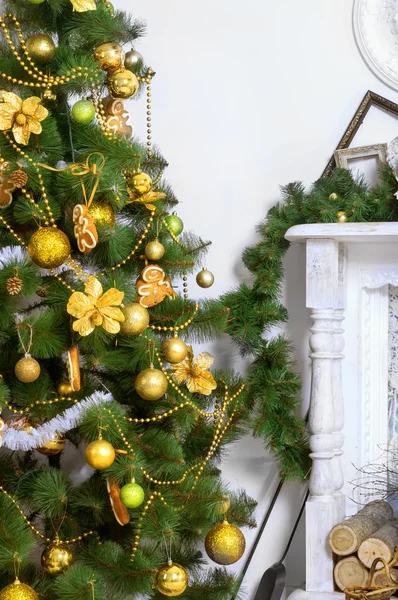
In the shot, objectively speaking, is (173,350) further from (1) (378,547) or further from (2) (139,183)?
(1) (378,547)

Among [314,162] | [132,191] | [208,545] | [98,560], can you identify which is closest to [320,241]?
[314,162]

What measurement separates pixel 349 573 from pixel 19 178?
1.16 m

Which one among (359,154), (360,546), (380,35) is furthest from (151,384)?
(380,35)

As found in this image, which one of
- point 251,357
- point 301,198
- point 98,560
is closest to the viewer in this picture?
point 98,560

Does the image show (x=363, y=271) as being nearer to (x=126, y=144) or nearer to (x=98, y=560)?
(x=126, y=144)

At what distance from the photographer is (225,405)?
192cm

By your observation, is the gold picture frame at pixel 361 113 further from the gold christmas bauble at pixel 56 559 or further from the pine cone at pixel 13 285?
the gold christmas bauble at pixel 56 559

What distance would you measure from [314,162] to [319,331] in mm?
507

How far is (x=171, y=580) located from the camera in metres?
1.64

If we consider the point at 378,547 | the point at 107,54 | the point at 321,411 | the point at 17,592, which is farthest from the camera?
the point at 321,411

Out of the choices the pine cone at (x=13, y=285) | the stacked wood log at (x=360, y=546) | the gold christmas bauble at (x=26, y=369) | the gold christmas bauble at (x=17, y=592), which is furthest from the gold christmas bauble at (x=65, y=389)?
the stacked wood log at (x=360, y=546)

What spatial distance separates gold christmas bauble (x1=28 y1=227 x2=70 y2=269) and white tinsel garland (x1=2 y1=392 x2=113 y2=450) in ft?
0.91

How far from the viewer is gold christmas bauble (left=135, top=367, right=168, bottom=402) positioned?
1639mm

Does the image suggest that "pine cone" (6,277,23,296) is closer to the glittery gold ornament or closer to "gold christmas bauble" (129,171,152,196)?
"gold christmas bauble" (129,171,152,196)
